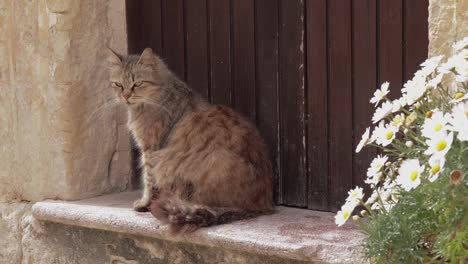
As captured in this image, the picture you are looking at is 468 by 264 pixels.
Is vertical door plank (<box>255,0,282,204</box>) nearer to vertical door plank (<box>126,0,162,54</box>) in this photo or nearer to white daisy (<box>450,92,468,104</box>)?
vertical door plank (<box>126,0,162,54</box>)

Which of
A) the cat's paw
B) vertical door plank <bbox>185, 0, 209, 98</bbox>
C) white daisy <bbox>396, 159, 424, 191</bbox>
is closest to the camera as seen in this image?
white daisy <bbox>396, 159, 424, 191</bbox>

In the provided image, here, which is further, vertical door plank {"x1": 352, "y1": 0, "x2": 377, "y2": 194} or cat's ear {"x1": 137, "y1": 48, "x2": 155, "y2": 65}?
cat's ear {"x1": 137, "y1": 48, "x2": 155, "y2": 65}

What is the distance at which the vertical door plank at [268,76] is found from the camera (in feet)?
12.7

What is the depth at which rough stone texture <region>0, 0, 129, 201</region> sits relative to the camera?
420 cm

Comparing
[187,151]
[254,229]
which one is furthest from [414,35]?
[187,151]

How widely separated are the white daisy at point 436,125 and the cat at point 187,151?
157 centimetres

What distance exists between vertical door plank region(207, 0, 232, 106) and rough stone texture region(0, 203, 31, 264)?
4.29ft

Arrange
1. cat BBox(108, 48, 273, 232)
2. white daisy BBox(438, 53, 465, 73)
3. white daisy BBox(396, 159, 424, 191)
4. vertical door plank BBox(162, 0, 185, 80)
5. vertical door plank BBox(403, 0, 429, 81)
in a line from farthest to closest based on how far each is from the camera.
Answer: vertical door plank BBox(162, 0, 185, 80)
cat BBox(108, 48, 273, 232)
vertical door plank BBox(403, 0, 429, 81)
white daisy BBox(438, 53, 465, 73)
white daisy BBox(396, 159, 424, 191)

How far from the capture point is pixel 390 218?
2307 mm

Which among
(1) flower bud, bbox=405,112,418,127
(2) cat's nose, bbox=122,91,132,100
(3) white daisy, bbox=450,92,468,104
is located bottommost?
(1) flower bud, bbox=405,112,418,127

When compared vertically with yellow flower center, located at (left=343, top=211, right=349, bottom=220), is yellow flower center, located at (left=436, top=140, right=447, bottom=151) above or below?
above

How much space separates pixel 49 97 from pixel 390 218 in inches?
97.0

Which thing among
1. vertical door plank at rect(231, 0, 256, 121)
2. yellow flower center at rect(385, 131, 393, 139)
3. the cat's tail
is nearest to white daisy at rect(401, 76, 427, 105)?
yellow flower center at rect(385, 131, 393, 139)

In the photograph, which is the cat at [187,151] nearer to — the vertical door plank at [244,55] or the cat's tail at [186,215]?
the cat's tail at [186,215]
